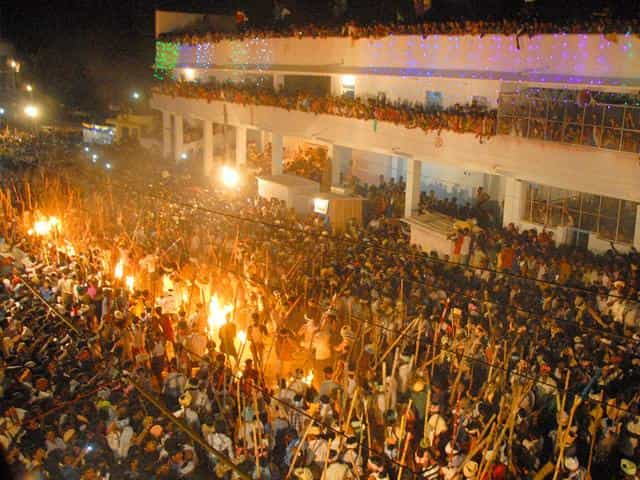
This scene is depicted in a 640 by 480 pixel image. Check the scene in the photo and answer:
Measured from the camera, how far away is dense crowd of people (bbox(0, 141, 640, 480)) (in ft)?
33.3

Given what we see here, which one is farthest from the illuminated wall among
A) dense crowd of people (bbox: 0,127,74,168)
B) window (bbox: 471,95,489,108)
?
dense crowd of people (bbox: 0,127,74,168)

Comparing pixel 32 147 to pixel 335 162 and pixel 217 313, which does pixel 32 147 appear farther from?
pixel 217 313

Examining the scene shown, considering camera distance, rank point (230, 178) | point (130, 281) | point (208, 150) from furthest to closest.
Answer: point (208, 150), point (230, 178), point (130, 281)

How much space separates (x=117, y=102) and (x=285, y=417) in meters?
60.1

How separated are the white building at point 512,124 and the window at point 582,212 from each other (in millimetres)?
26

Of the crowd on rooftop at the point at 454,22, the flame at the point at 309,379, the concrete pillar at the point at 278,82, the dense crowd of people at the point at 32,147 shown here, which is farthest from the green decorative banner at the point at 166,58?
the flame at the point at 309,379

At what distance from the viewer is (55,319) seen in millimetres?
14883

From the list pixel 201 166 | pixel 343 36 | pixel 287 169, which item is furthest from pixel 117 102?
pixel 343 36

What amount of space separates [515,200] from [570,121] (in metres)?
2.76

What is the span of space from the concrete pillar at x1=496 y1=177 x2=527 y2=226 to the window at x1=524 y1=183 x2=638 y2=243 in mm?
142

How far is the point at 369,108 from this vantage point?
24453 mm

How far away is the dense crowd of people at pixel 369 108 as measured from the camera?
2089 cm

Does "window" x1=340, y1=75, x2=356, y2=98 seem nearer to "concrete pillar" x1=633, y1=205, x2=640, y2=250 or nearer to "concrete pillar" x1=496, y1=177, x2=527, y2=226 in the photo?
"concrete pillar" x1=496, y1=177, x2=527, y2=226

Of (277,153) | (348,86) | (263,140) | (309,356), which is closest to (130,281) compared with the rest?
(309,356)
